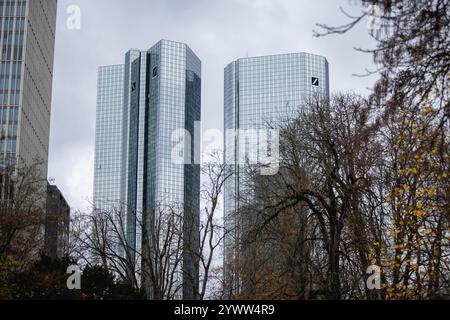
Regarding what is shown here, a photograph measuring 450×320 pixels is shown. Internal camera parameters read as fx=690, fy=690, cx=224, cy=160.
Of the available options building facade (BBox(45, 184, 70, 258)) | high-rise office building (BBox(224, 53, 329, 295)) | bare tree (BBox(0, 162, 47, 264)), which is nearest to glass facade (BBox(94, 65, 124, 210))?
high-rise office building (BBox(224, 53, 329, 295))

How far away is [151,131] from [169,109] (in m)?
6.29

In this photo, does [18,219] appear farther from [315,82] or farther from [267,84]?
[315,82]

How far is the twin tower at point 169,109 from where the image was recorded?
87.9m

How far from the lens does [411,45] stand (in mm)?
8906

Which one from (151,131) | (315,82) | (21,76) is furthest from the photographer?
(151,131)

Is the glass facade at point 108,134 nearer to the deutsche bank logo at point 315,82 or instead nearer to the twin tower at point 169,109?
the twin tower at point 169,109

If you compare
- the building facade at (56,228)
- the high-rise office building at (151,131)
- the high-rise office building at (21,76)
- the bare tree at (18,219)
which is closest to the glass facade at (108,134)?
the high-rise office building at (151,131)

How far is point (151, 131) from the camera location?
109750 mm

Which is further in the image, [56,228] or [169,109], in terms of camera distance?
[169,109]

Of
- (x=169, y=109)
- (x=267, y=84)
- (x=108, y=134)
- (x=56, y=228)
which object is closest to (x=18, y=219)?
(x=56, y=228)
